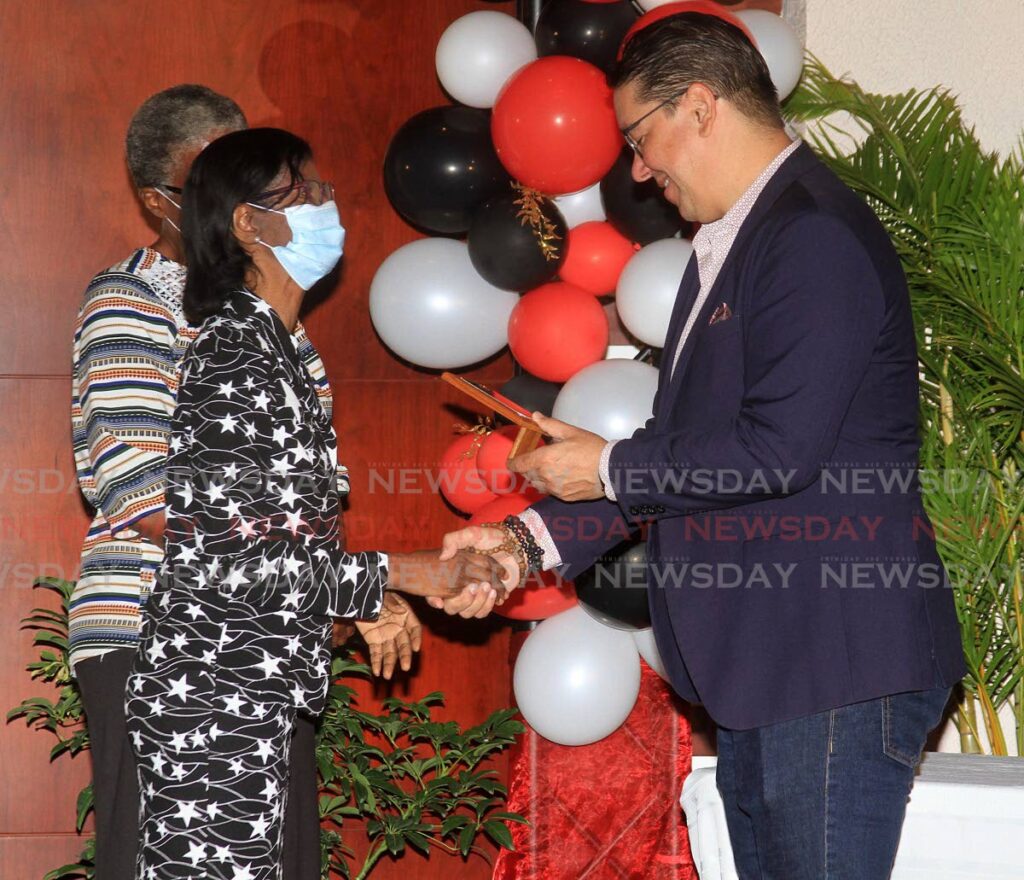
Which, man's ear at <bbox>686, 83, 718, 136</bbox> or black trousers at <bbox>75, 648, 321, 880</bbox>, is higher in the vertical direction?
man's ear at <bbox>686, 83, 718, 136</bbox>

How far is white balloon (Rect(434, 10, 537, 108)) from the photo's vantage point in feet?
9.44

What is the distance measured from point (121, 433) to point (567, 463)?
714 millimetres

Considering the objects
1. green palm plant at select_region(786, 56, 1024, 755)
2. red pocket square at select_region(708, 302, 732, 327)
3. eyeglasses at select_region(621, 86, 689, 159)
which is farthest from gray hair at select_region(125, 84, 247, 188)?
green palm plant at select_region(786, 56, 1024, 755)

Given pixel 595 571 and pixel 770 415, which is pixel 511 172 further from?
pixel 770 415

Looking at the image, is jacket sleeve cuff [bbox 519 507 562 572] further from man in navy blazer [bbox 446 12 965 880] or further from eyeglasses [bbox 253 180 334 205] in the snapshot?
eyeglasses [bbox 253 180 334 205]

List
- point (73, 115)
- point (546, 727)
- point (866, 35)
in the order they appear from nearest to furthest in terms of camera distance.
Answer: point (546, 727)
point (73, 115)
point (866, 35)

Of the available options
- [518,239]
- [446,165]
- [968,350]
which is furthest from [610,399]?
[968,350]

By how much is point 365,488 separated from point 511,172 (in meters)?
0.97

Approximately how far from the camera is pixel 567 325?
2.77m

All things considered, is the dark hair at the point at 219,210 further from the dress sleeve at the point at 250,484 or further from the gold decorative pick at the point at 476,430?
the gold decorative pick at the point at 476,430

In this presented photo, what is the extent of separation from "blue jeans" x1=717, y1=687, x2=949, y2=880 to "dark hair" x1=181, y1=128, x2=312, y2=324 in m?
1.07

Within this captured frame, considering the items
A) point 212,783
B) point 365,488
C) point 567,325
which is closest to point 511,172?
point 567,325

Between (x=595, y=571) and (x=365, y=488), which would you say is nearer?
(x=595, y=571)

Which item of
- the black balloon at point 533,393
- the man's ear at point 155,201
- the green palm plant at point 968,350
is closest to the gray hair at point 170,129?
the man's ear at point 155,201
